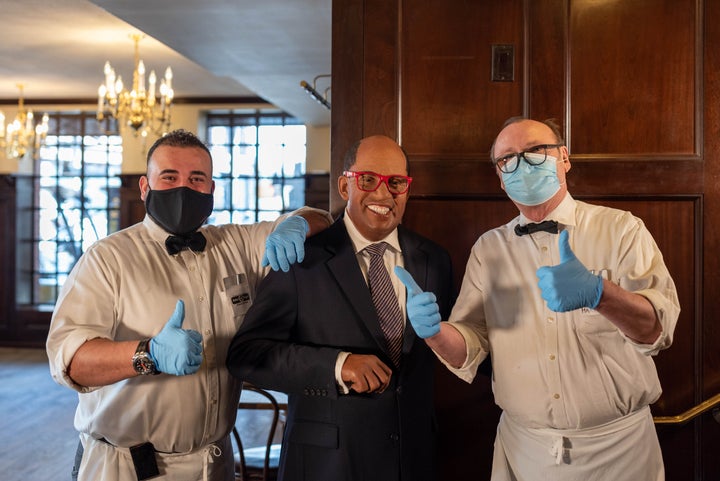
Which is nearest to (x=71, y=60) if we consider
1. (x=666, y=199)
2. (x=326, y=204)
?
(x=326, y=204)

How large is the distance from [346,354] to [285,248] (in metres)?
0.32

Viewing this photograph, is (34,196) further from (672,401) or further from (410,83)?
(672,401)

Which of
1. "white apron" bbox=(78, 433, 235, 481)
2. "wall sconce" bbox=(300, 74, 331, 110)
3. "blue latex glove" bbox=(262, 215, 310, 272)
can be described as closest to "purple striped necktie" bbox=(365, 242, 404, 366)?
"blue latex glove" bbox=(262, 215, 310, 272)

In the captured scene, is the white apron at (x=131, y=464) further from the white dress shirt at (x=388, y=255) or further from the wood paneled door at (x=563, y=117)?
the wood paneled door at (x=563, y=117)

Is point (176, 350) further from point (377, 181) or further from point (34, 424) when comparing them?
point (34, 424)

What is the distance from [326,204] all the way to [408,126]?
20.9 feet

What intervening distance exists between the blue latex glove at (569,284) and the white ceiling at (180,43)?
3057mm

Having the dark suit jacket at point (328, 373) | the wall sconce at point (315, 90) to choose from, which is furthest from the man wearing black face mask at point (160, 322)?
the wall sconce at point (315, 90)

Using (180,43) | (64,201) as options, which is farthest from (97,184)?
(180,43)

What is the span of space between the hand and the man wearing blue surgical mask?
0.14 m

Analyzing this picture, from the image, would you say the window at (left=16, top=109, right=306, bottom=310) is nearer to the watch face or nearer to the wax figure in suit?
the wax figure in suit

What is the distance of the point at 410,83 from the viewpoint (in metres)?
2.39

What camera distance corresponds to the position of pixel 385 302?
78.0 inches

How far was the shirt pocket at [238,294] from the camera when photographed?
2061mm
